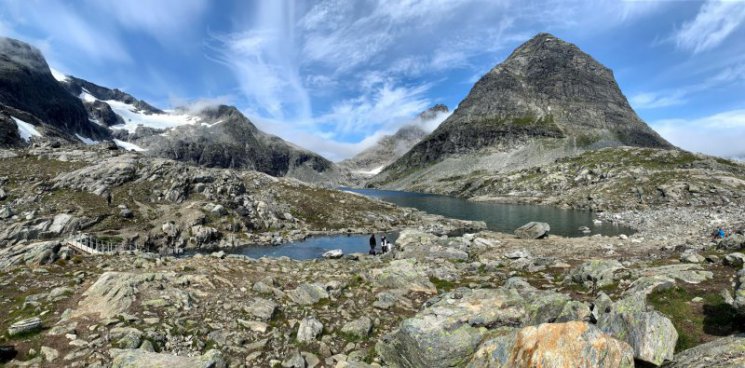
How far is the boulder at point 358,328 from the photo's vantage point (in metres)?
15.7

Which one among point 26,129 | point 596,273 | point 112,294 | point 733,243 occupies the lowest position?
point 596,273

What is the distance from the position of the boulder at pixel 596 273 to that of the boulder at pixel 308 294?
15549mm

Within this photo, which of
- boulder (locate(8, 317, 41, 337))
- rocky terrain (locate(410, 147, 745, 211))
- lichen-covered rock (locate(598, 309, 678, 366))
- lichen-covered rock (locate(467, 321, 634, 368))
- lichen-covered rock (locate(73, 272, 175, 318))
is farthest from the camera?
rocky terrain (locate(410, 147, 745, 211))

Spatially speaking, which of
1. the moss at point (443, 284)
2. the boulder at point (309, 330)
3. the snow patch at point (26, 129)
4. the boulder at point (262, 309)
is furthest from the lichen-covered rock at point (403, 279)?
the snow patch at point (26, 129)

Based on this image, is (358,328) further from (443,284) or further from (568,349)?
(568,349)

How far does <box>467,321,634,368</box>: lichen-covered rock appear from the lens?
Result: 29.3 feet

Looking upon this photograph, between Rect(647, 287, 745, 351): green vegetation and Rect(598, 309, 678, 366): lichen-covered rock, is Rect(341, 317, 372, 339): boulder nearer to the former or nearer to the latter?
Rect(598, 309, 678, 366): lichen-covered rock

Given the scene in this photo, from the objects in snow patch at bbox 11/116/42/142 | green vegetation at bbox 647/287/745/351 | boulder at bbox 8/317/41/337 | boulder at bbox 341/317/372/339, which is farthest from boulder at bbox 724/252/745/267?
snow patch at bbox 11/116/42/142

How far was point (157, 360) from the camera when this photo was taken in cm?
1199

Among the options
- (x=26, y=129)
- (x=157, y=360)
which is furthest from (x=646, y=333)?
(x=26, y=129)

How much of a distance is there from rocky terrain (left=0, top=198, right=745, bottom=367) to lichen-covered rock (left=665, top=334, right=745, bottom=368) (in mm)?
56

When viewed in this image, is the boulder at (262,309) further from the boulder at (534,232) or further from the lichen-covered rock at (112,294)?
the boulder at (534,232)

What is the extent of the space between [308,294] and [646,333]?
576 inches

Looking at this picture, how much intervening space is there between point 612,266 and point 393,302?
46.5 feet
